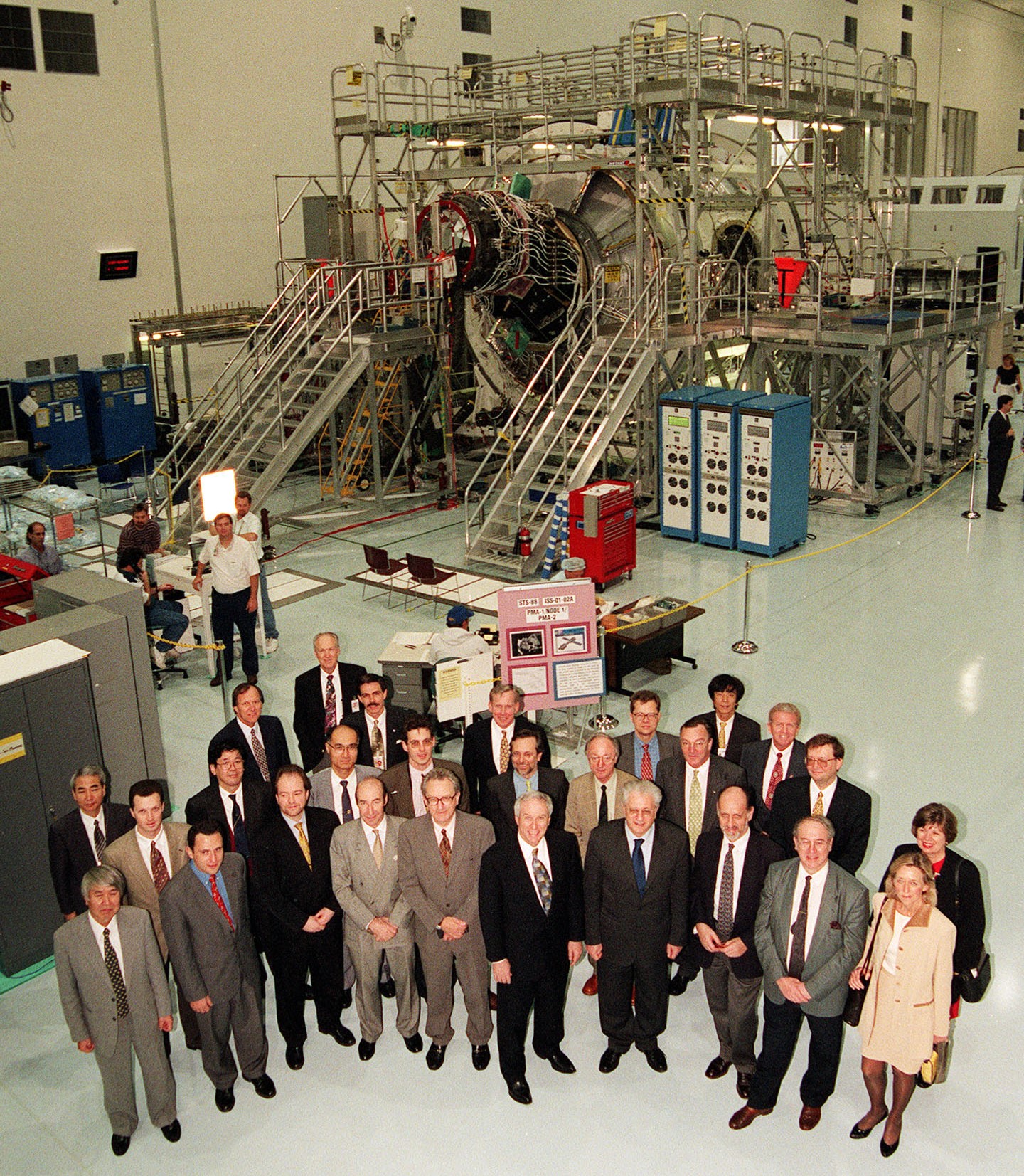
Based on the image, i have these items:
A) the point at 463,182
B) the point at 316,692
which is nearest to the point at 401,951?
the point at 316,692

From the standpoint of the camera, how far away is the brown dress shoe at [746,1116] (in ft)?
19.7

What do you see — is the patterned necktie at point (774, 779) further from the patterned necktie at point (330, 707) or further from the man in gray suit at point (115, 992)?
the man in gray suit at point (115, 992)

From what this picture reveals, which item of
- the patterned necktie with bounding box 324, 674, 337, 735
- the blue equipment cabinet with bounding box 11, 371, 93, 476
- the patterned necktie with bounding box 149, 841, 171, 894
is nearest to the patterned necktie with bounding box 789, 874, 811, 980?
the patterned necktie with bounding box 149, 841, 171, 894

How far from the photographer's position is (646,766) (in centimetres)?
702

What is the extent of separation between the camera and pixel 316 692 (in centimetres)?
809

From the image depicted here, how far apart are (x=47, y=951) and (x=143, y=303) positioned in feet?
53.6

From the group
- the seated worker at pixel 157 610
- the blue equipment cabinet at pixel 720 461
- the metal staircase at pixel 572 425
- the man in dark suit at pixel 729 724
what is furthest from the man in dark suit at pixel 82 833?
the blue equipment cabinet at pixel 720 461

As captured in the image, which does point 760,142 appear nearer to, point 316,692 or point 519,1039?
point 316,692

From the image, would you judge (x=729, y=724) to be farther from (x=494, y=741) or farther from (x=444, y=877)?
(x=444, y=877)

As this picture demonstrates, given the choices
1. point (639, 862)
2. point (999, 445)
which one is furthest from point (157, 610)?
point (999, 445)

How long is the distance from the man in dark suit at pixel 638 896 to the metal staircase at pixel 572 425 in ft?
30.0

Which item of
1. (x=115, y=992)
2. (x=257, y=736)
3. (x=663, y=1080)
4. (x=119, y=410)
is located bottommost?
(x=663, y=1080)

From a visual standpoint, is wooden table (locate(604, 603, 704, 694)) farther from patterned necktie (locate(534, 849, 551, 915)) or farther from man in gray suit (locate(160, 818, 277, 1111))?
man in gray suit (locate(160, 818, 277, 1111))

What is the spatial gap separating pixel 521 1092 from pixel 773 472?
33.8 feet
